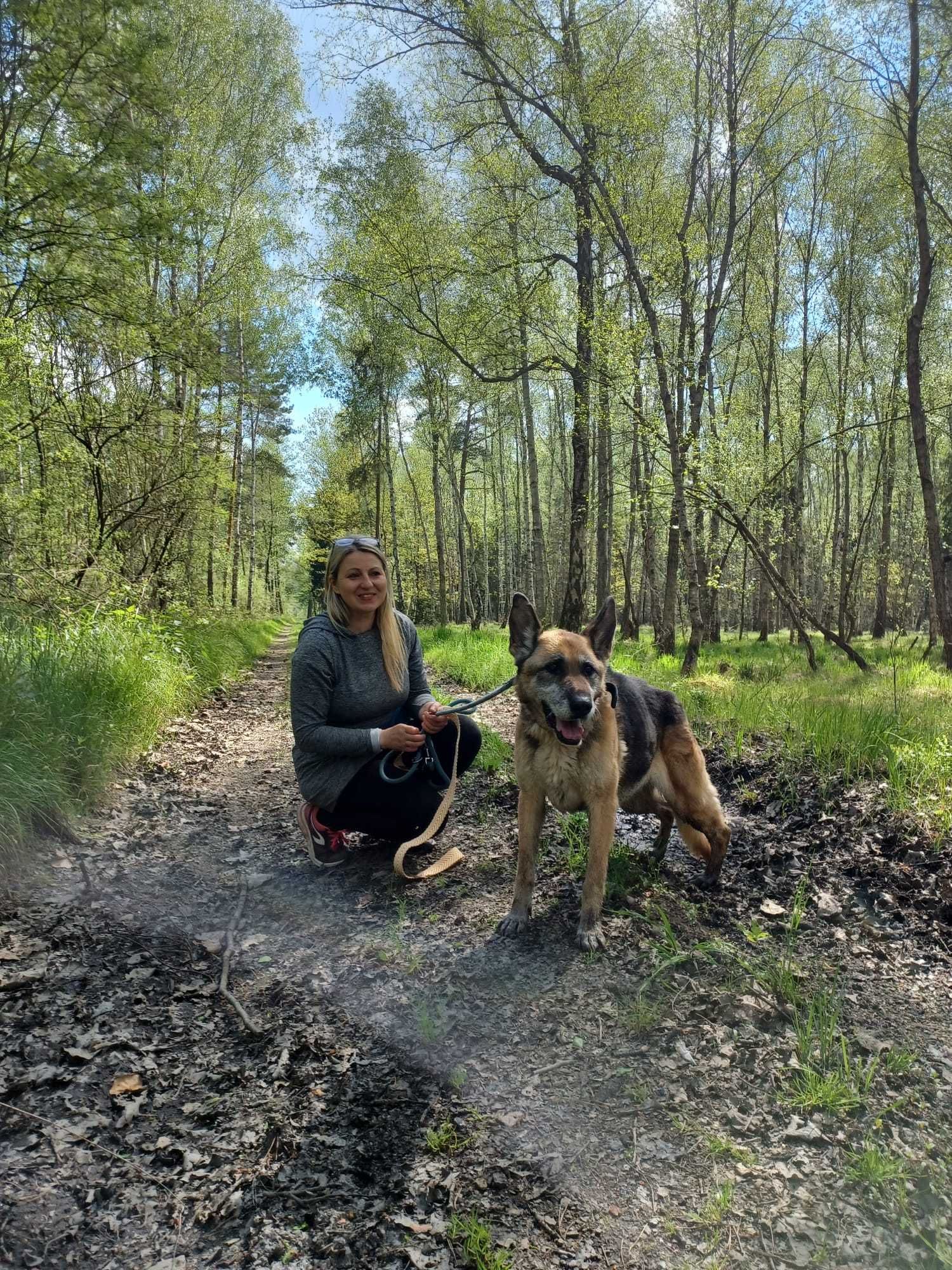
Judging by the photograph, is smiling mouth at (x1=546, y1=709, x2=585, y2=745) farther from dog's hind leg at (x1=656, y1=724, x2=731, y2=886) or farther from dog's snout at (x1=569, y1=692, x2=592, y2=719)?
dog's hind leg at (x1=656, y1=724, x2=731, y2=886)

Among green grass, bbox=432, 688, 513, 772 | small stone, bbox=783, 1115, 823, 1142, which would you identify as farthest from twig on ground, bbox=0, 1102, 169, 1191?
green grass, bbox=432, 688, 513, 772

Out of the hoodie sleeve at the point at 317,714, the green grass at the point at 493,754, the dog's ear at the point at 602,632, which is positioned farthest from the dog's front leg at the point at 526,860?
the green grass at the point at 493,754

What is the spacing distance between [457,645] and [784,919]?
11171 mm

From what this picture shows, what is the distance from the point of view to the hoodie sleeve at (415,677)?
445 centimetres

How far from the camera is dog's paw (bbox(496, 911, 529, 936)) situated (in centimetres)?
338

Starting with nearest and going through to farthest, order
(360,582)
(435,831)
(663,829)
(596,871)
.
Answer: (596,871) → (360,582) → (435,831) → (663,829)

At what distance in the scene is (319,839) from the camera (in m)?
4.19

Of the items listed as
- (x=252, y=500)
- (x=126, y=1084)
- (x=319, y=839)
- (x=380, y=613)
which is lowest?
(x=126, y=1084)

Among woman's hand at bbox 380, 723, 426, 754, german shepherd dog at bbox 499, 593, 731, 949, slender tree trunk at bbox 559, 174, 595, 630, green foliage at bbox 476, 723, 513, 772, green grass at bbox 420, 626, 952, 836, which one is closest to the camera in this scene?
german shepherd dog at bbox 499, 593, 731, 949

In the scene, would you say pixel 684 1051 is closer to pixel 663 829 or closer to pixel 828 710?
pixel 663 829

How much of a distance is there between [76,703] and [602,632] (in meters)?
4.28

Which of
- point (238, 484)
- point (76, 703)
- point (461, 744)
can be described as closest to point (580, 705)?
point (461, 744)

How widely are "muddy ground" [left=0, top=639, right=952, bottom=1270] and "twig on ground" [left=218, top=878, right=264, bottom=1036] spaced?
0.10 ft

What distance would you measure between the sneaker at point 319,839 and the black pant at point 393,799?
0.17 ft
